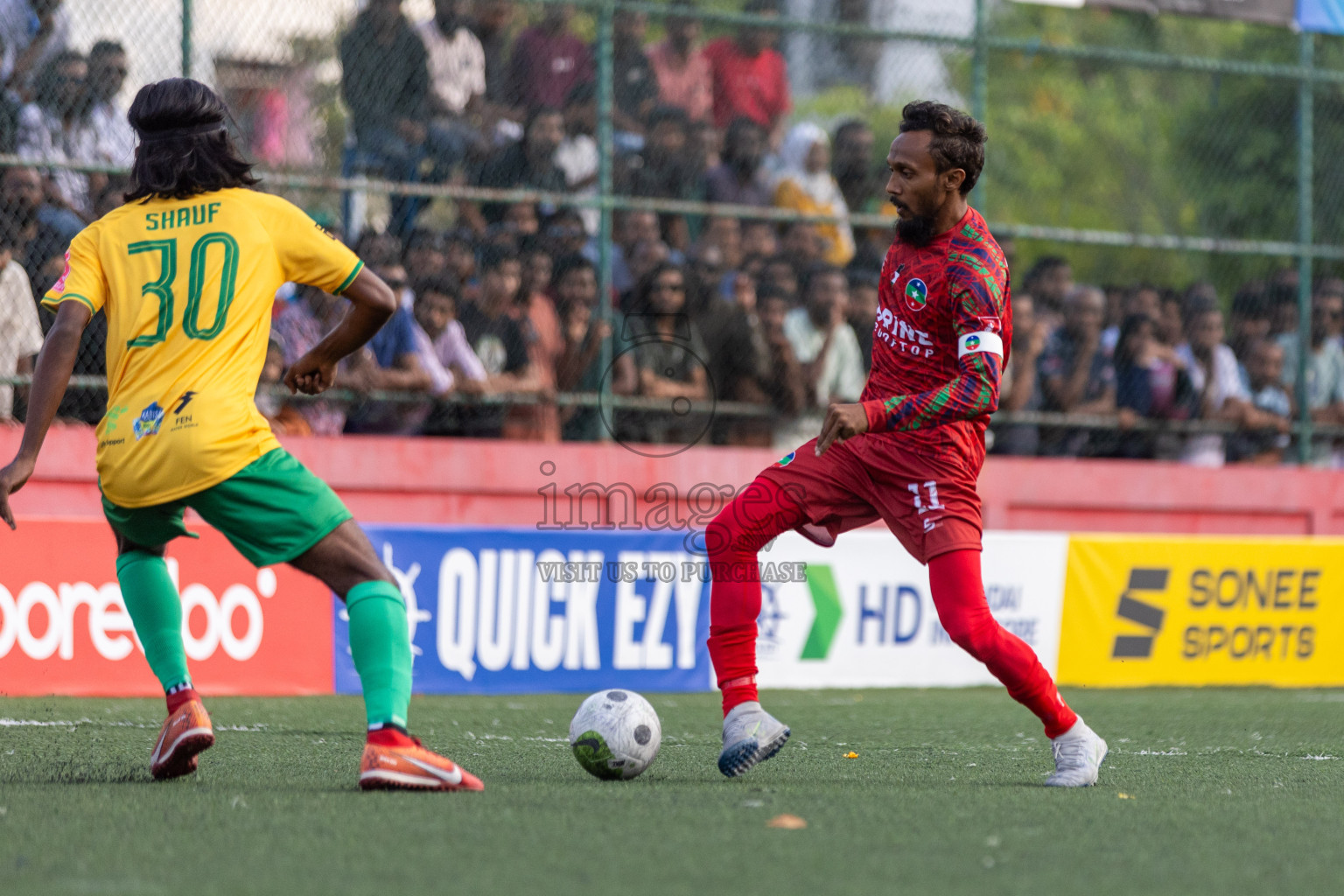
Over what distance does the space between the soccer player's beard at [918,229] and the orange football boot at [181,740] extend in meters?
2.63

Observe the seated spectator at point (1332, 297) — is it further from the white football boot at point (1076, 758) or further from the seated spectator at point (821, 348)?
the white football boot at point (1076, 758)

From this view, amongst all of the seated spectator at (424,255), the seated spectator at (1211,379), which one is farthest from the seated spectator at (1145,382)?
the seated spectator at (424,255)

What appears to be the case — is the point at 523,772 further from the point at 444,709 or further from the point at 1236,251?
the point at 1236,251

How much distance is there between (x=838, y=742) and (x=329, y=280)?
10.2 feet

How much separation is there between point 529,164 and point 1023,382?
3.78 meters

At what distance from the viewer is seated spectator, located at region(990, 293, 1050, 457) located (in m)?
11.8

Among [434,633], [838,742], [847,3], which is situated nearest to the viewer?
[838,742]

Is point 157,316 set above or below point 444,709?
above

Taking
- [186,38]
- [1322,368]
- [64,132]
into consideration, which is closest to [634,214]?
[186,38]

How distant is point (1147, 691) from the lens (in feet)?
34.7

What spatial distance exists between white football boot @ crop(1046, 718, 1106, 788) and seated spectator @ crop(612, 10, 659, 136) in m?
6.78

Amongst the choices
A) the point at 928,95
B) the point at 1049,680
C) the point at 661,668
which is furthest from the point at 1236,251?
the point at 1049,680

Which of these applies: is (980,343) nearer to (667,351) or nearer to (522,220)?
(667,351)

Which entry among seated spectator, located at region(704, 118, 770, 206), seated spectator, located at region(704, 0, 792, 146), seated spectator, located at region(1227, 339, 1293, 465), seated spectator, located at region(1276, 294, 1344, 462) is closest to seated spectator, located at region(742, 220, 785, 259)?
seated spectator, located at region(704, 118, 770, 206)
